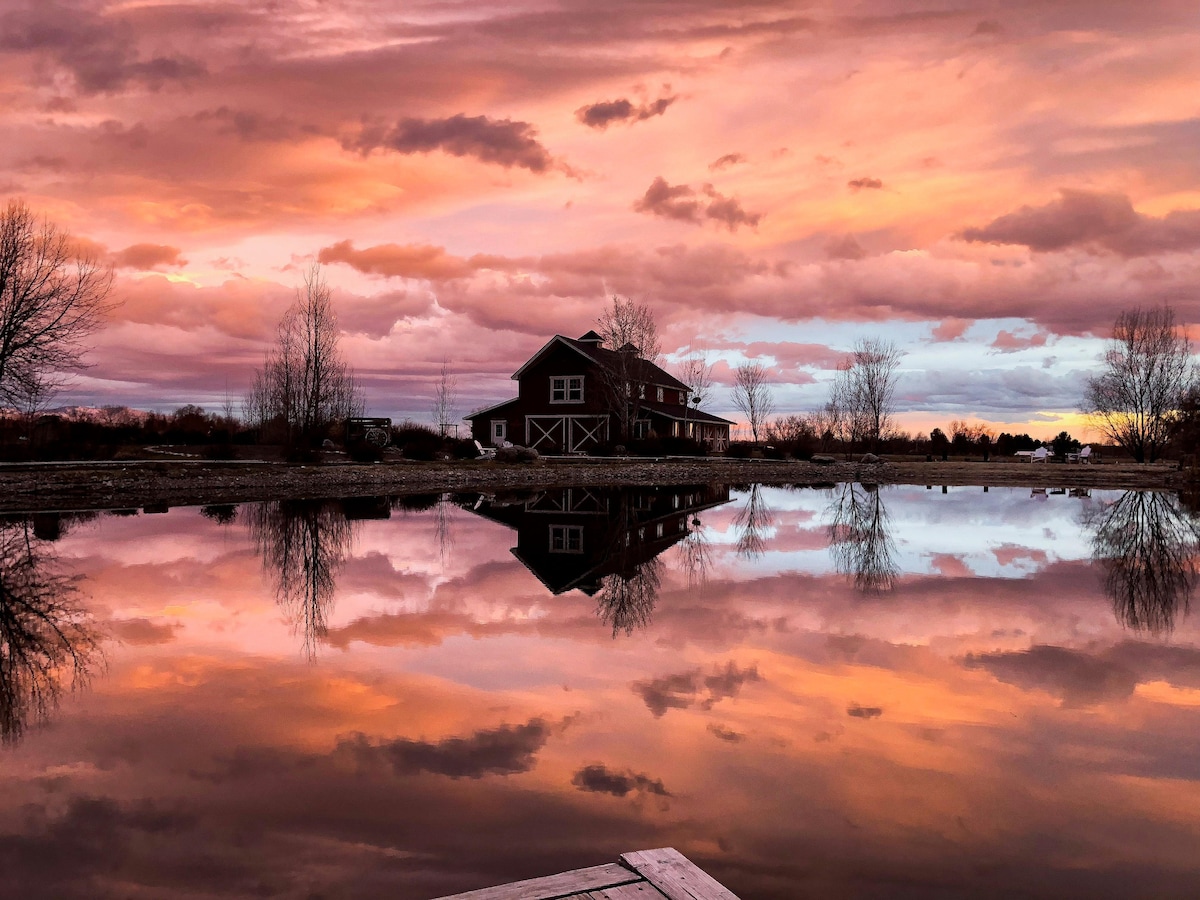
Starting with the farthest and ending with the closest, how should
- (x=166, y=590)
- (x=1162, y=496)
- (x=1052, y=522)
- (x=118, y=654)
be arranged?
(x=1162, y=496), (x=1052, y=522), (x=166, y=590), (x=118, y=654)

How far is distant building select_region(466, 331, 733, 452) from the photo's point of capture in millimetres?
54656

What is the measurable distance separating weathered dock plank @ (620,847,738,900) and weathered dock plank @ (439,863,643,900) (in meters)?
0.07

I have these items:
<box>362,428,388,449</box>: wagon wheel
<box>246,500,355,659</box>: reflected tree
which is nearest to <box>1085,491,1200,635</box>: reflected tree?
<box>246,500,355,659</box>: reflected tree

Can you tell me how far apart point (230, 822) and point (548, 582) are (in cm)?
907

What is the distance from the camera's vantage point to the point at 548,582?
14.4 meters

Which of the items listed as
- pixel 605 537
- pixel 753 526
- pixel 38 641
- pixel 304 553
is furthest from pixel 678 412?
pixel 38 641

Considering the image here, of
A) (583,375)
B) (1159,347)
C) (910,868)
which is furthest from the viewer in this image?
(1159,347)

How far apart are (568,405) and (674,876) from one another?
50856 millimetres

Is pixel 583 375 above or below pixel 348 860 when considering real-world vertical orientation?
above

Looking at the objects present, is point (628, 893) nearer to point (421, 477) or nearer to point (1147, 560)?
point (1147, 560)

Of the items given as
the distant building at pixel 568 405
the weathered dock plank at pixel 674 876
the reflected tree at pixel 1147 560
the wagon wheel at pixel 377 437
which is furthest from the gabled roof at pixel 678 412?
the weathered dock plank at pixel 674 876

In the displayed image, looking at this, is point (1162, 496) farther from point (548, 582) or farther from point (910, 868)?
point (910, 868)

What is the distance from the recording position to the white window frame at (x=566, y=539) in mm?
18375

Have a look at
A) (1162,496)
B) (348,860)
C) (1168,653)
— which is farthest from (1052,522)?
(348,860)
